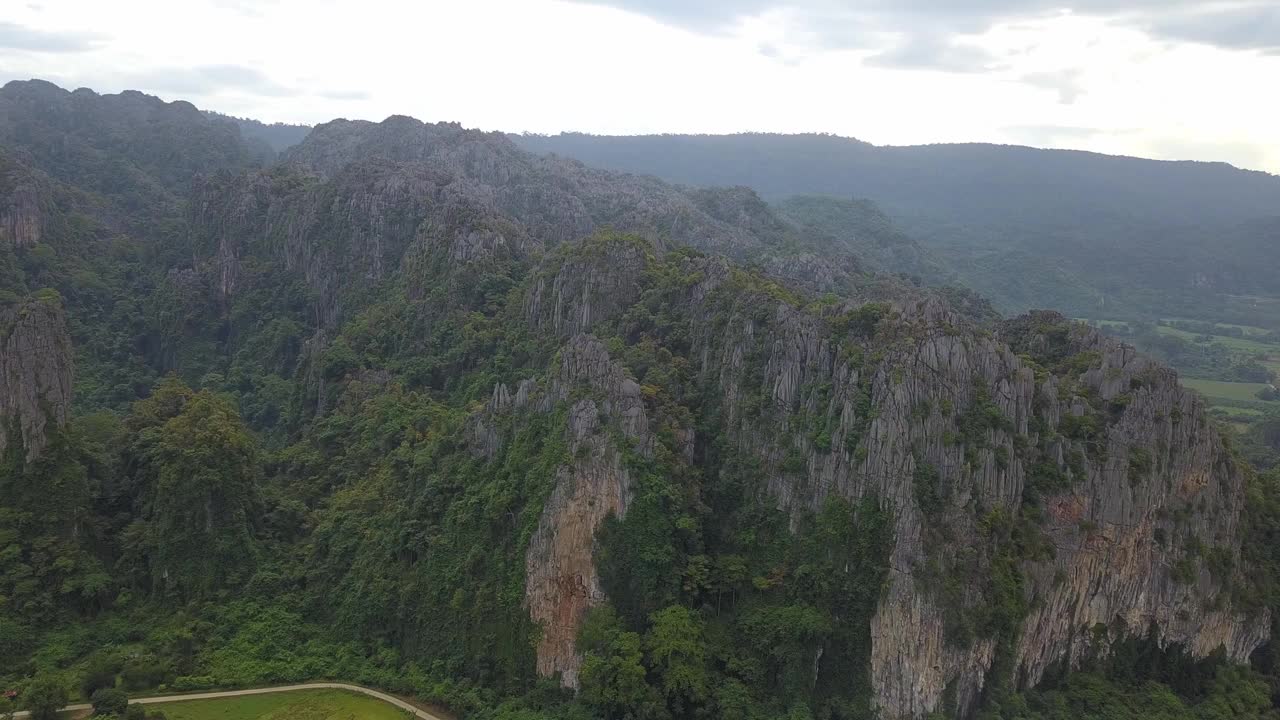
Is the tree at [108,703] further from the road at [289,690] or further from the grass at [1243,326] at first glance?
the grass at [1243,326]

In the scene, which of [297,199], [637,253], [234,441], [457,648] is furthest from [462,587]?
[297,199]

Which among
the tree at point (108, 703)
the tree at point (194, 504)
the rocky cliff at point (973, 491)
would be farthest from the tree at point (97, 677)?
the rocky cliff at point (973, 491)

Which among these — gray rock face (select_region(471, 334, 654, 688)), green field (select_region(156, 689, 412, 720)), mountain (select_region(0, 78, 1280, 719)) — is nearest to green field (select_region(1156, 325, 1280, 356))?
mountain (select_region(0, 78, 1280, 719))

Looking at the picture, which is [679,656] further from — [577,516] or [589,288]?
[589,288]

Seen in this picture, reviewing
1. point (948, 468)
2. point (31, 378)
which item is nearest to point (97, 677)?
point (31, 378)

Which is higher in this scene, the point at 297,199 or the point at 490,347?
the point at 297,199

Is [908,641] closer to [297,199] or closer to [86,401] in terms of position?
[86,401]

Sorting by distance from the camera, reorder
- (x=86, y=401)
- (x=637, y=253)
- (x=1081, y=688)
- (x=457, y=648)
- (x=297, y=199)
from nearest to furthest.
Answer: (x=1081, y=688), (x=457, y=648), (x=637, y=253), (x=86, y=401), (x=297, y=199)
